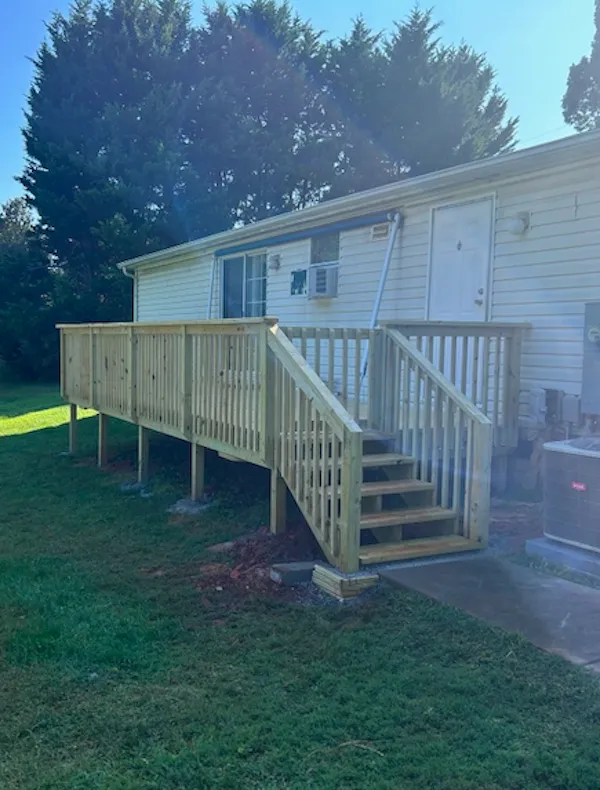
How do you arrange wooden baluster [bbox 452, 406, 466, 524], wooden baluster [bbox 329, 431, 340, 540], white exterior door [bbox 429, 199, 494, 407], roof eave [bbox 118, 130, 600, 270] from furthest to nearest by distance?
white exterior door [bbox 429, 199, 494, 407], roof eave [bbox 118, 130, 600, 270], wooden baluster [bbox 452, 406, 466, 524], wooden baluster [bbox 329, 431, 340, 540]

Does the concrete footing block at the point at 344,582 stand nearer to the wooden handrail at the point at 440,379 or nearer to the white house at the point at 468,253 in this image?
the wooden handrail at the point at 440,379

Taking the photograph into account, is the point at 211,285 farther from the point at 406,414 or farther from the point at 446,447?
the point at 446,447

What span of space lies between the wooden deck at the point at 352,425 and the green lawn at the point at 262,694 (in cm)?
76

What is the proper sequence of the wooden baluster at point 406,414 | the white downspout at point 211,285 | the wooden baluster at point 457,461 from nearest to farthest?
the wooden baluster at point 457,461 < the wooden baluster at point 406,414 < the white downspout at point 211,285

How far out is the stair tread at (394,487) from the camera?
480 cm

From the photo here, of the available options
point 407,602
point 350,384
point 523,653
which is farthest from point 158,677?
point 350,384

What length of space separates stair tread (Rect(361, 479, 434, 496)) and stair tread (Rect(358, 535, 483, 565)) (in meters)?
0.33

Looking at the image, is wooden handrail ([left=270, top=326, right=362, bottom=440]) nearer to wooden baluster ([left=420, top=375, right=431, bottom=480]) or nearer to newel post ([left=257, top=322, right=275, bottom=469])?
newel post ([left=257, top=322, right=275, bottom=469])

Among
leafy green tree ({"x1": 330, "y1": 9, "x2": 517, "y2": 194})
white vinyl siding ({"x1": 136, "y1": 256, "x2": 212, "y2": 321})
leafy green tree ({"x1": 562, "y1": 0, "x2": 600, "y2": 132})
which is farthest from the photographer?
leafy green tree ({"x1": 330, "y1": 9, "x2": 517, "y2": 194})

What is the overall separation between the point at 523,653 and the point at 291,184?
21894 mm

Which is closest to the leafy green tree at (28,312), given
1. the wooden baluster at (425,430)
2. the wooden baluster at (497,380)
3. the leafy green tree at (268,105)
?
the leafy green tree at (268,105)

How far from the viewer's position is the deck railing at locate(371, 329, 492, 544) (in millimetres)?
4617

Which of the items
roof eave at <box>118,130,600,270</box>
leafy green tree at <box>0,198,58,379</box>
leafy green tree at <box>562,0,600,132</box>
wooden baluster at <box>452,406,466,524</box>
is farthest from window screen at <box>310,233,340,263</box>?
leafy green tree at <box>0,198,58,379</box>

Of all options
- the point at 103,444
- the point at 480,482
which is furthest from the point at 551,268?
the point at 103,444
